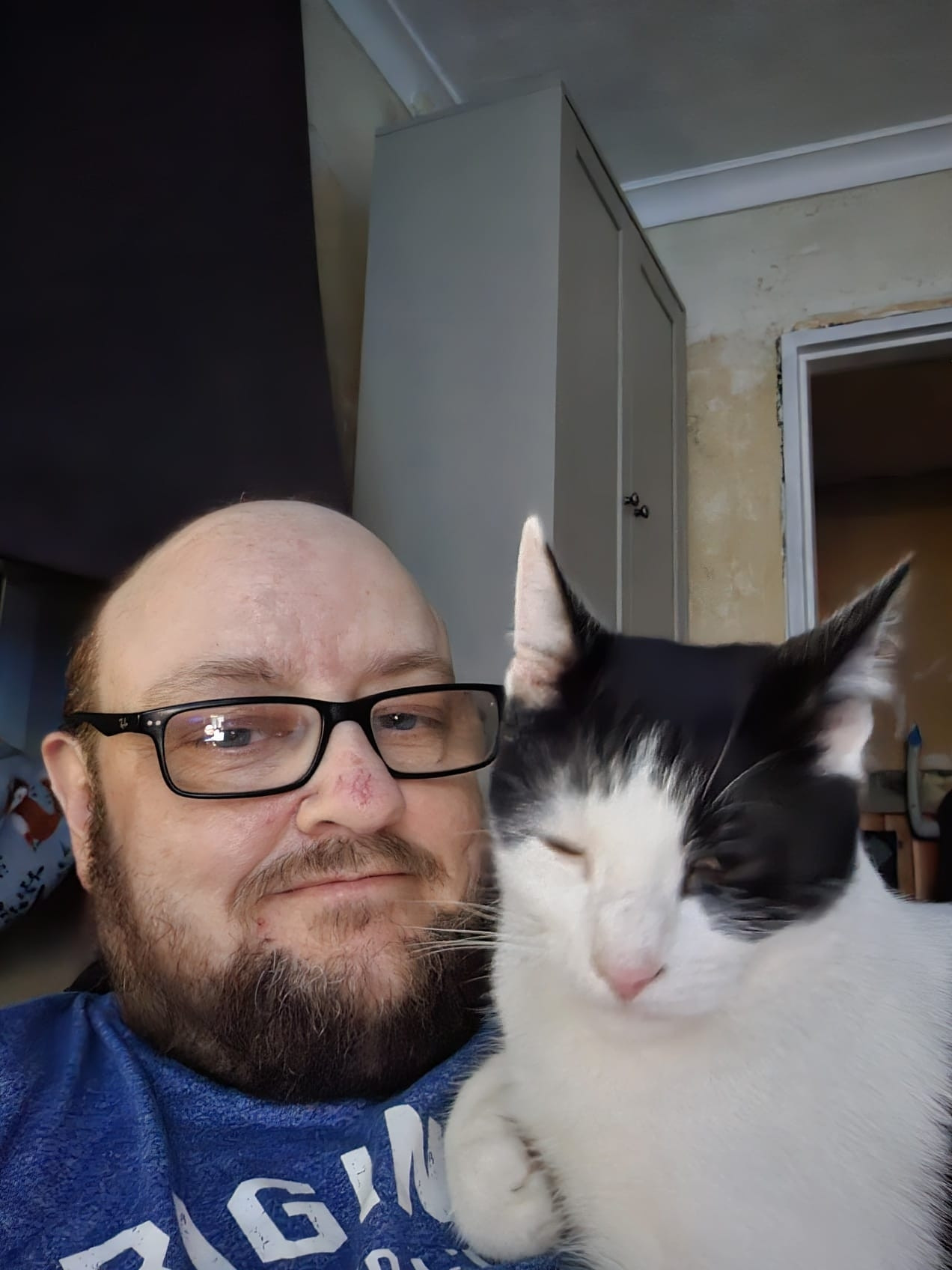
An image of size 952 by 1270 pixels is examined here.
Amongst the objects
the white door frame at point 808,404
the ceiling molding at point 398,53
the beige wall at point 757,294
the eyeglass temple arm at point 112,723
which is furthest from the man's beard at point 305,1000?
the ceiling molding at point 398,53

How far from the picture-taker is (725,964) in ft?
1.39

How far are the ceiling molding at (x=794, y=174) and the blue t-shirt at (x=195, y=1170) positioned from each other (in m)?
1.91

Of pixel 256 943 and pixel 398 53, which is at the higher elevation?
pixel 398 53

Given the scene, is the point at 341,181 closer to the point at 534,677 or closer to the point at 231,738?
the point at 231,738

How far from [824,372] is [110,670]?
0.90m

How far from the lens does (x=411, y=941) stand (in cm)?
65

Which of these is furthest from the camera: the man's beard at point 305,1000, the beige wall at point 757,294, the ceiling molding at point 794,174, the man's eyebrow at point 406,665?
the ceiling molding at point 794,174

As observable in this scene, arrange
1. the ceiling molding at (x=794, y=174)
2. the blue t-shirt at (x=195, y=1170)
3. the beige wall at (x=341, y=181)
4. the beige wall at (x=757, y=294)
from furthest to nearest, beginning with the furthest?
the ceiling molding at (x=794, y=174) < the beige wall at (x=757, y=294) < the beige wall at (x=341, y=181) < the blue t-shirt at (x=195, y=1170)

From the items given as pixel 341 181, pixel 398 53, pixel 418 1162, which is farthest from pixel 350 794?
pixel 398 53

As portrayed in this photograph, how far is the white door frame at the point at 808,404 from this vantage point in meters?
0.77

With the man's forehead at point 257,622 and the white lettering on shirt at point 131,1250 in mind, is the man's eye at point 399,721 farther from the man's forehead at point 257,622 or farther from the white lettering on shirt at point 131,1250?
the white lettering on shirt at point 131,1250

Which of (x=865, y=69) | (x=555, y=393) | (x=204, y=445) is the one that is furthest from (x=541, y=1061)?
(x=865, y=69)

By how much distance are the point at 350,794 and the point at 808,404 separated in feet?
2.43

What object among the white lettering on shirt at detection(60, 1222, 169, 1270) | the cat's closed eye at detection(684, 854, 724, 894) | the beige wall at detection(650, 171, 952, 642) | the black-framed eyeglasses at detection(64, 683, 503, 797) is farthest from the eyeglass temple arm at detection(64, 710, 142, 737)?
the beige wall at detection(650, 171, 952, 642)
